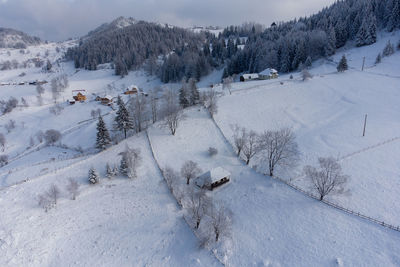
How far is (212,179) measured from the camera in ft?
88.6

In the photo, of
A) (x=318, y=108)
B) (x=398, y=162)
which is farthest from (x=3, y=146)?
(x=398, y=162)

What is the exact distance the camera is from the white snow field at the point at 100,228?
1900cm

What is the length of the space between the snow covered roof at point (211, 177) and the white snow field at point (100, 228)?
443cm

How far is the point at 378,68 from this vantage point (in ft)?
212

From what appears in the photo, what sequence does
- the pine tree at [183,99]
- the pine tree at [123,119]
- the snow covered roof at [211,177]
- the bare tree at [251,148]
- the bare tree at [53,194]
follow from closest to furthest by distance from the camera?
1. the bare tree at [53,194]
2. the snow covered roof at [211,177]
3. the bare tree at [251,148]
4. the pine tree at [123,119]
5. the pine tree at [183,99]

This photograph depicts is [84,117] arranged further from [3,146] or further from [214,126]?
[214,126]

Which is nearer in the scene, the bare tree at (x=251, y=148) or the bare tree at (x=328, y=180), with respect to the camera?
the bare tree at (x=328, y=180)

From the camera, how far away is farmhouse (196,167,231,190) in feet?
89.0

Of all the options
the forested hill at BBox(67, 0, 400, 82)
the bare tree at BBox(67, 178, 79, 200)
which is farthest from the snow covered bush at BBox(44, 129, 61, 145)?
the forested hill at BBox(67, 0, 400, 82)

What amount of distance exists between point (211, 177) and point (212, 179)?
10.7 inches

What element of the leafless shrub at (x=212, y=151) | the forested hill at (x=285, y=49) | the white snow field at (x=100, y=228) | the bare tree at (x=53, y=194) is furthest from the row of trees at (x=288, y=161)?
the forested hill at (x=285, y=49)

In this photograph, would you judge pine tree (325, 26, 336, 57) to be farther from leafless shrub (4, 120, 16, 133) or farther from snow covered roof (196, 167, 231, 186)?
leafless shrub (4, 120, 16, 133)

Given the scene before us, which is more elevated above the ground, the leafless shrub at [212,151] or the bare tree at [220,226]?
the leafless shrub at [212,151]

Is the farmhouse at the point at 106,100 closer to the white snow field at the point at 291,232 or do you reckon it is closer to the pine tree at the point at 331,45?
the white snow field at the point at 291,232
